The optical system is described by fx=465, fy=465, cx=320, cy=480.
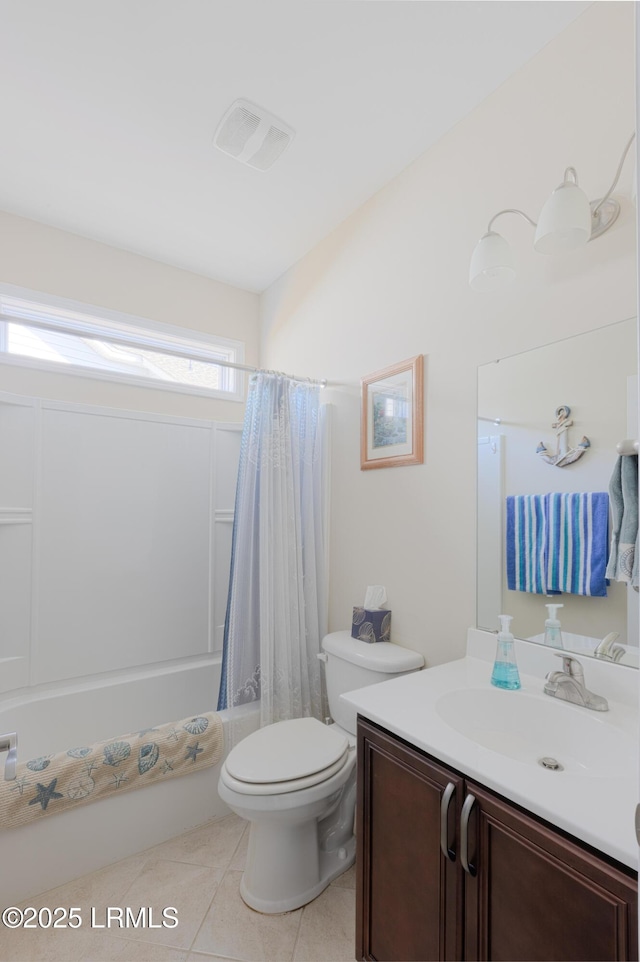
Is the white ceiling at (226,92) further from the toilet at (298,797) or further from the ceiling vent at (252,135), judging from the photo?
the toilet at (298,797)

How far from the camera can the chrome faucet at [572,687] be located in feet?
3.85

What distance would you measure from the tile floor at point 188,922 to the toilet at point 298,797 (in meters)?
0.06

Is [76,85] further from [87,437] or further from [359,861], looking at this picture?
[359,861]

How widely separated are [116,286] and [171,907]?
2780 millimetres

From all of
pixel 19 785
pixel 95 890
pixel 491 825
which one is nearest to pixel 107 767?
→ pixel 19 785

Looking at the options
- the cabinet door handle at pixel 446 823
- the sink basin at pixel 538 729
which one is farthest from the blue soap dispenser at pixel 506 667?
the cabinet door handle at pixel 446 823

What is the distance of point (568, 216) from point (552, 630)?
1161mm

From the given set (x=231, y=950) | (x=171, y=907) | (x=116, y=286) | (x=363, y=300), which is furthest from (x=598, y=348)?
(x=116, y=286)

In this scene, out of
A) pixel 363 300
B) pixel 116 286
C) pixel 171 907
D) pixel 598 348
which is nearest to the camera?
pixel 598 348

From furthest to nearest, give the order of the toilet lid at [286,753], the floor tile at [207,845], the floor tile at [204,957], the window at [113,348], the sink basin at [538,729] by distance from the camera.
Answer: the window at [113,348] < the floor tile at [207,845] < the toilet lid at [286,753] < the floor tile at [204,957] < the sink basin at [538,729]

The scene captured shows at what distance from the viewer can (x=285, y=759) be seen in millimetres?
1487

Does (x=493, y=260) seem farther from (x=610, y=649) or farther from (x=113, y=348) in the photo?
(x=113, y=348)

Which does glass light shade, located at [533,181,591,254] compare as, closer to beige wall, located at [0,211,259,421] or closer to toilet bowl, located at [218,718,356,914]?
toilet bowl, located at [218,718,356,914]

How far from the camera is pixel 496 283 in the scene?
1.51 metres
